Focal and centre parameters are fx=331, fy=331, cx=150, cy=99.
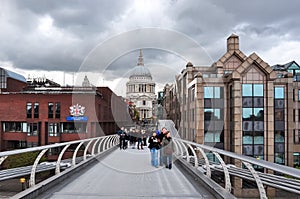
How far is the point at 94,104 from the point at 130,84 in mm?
50639

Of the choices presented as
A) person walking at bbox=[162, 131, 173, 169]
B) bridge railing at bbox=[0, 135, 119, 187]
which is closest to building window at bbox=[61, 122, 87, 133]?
bridge railing at bbox=[0, 135, 119, 187]

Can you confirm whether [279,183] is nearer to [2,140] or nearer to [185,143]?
[185,143]

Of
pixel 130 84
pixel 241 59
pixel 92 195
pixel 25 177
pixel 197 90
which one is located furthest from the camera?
pixel 130 84

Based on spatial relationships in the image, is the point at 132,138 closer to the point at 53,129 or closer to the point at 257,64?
the point at 257,64

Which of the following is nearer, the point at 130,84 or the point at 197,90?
the point at 197,90

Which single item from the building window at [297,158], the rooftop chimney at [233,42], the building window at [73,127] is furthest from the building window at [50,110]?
the building window at [297,158]

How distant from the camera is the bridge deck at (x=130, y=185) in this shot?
6.81 m

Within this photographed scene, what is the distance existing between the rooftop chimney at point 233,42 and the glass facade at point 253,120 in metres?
8.42

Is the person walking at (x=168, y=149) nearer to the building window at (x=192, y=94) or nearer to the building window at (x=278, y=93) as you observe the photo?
the building window at (x=192, y=94)

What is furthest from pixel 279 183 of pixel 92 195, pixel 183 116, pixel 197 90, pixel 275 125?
pixel 183 116

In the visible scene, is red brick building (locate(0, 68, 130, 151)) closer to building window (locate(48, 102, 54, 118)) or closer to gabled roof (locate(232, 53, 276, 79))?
building window (locate(48, 102, 54, 118))

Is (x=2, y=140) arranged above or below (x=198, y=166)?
below

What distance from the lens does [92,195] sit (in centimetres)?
668

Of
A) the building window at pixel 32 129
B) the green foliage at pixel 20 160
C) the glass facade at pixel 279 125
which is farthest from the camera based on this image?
the building window at pixel 32 129
